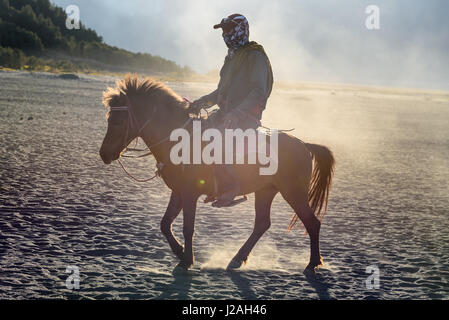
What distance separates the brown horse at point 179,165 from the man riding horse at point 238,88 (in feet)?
0.55

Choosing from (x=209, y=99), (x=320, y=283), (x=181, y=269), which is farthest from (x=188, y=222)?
(x=320, y=283)

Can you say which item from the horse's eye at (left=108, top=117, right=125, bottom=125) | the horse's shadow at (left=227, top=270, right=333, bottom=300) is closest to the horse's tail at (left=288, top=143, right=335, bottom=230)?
the horse's shadow at (left=227, top=270, right=333, bottom=300)

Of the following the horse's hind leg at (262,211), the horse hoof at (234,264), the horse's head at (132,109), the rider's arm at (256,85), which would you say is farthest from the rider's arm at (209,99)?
the horse hoof at (234,264)

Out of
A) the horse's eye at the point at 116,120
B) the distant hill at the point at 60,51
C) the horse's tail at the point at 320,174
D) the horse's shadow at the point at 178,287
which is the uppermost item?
the distant hill at the point at 60,51

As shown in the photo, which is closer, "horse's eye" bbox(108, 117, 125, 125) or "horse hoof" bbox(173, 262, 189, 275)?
"horse's eye" bbox(108, 117, 125, 125)

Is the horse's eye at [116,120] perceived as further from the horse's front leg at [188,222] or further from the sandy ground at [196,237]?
the sandy ground at [196,237]

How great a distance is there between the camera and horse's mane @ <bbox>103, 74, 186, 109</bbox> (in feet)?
19.1

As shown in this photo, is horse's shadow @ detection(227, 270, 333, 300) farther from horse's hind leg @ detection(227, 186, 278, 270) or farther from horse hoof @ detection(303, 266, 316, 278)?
horse's hind leg @ detection(227, 186, 278, 270)

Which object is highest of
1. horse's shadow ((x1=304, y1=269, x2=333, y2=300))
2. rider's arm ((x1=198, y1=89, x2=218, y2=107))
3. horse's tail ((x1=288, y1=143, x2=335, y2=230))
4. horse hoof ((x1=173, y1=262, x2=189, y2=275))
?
rider's arm ((x1=198, y1=89, x2=218, y2=107))

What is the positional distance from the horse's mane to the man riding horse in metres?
0.25

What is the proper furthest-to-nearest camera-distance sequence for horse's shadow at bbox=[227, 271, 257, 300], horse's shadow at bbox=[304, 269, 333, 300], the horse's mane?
the horse's mane → horse's shadow at bbox=[304, 269, 333, 300] → horse's shadow at bbox=[227, 271, 257, 300]

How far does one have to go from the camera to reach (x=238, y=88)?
19.9ft

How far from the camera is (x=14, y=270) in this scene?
561 cm

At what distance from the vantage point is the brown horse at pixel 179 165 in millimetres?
5738
